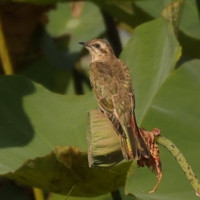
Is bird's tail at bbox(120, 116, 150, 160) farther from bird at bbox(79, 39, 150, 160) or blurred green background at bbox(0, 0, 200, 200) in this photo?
blurred green background at bbox(0, 0, 200, 200)

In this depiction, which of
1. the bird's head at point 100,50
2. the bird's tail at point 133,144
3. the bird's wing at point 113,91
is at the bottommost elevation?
the bird's head at point 100,50

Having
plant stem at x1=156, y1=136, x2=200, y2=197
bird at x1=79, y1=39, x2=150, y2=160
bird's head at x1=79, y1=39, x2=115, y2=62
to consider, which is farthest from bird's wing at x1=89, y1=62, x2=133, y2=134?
plant stem at x1=156, y1=136, x2=200, y2=197

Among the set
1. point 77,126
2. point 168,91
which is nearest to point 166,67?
point 168,91

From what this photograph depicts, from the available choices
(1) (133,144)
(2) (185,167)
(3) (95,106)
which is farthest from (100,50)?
(2) (185,167)

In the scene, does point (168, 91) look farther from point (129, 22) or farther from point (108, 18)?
point (108, 18)

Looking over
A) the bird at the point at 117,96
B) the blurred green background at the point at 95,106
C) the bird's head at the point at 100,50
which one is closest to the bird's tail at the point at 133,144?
the bird at the point at 117,96

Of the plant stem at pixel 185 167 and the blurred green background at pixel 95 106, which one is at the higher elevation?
the plant stem at pixel 185 167

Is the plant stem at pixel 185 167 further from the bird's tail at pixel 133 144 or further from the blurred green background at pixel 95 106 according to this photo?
the blurred green background at pixel 95 106
